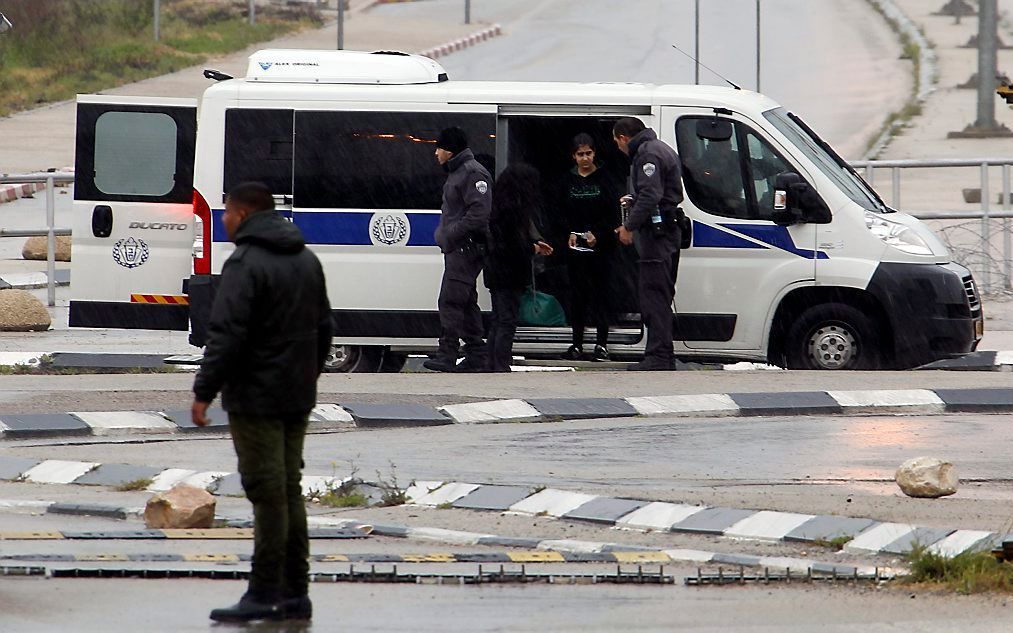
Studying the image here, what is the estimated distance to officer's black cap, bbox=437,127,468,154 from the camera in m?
13.1

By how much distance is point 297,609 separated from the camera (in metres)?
6.54

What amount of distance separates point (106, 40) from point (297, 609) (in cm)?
3595

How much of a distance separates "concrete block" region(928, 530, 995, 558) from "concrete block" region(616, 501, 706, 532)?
1206mm

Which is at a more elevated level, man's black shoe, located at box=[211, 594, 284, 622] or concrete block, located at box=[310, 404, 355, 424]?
concrete block, located at box=[310, 404, 355, 424]

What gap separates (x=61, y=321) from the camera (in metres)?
17.1

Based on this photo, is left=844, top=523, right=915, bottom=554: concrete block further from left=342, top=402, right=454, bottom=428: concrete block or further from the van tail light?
the van tail light

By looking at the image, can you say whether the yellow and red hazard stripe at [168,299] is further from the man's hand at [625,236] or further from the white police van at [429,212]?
the man's hand at [625,236]

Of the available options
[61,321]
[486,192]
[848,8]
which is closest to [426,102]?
[486,192]

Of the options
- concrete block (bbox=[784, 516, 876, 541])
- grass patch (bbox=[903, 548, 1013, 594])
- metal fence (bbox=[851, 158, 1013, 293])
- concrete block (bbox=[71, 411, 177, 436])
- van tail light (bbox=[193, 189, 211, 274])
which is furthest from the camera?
metal fence (bbox=[851, 158, 1013, 293])

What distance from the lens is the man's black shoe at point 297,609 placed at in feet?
21.3

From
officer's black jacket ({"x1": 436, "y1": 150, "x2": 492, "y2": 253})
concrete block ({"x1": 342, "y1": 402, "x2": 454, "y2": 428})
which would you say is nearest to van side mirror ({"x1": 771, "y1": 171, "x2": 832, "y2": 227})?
officer's black jacket ({"x1": 436, "y1": 150, "x2": 492, "y2": 253})

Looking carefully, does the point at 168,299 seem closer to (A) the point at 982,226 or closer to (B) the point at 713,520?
(B) the point at 713,520

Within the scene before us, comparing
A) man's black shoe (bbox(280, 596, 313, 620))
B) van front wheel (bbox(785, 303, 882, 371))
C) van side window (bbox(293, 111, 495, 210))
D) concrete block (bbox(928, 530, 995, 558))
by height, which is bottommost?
man's black shoe (bbox(280, 596, 313, 620))

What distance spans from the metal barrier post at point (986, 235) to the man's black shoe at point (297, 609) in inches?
471
